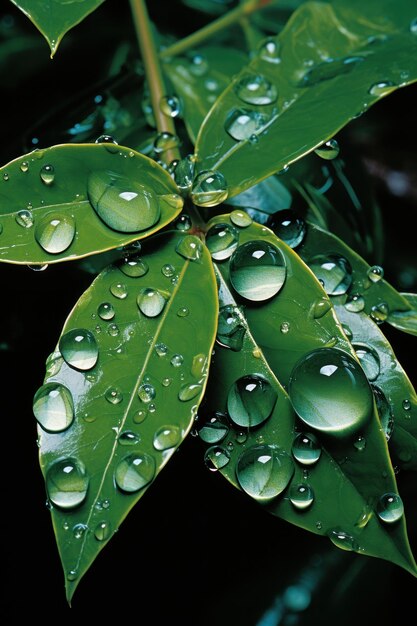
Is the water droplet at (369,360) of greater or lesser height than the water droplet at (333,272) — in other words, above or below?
below

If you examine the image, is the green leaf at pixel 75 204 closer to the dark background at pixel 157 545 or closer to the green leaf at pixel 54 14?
the green leaf at pixel 54 14

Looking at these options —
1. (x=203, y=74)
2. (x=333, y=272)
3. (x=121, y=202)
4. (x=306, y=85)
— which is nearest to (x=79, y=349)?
(x=121, y=202)

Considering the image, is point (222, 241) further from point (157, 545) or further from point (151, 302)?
point (157, 545)

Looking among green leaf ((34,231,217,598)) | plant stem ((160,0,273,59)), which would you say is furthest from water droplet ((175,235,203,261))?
plant stem ((160,0,273,59))

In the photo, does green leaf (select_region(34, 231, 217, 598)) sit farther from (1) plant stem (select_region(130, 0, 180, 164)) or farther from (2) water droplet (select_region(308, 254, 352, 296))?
(1) plant stem (select_region(130, 0, 180, 164))

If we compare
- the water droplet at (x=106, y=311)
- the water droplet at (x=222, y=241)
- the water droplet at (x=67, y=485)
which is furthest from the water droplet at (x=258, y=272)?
the water droplet at (x=67, y=485)
